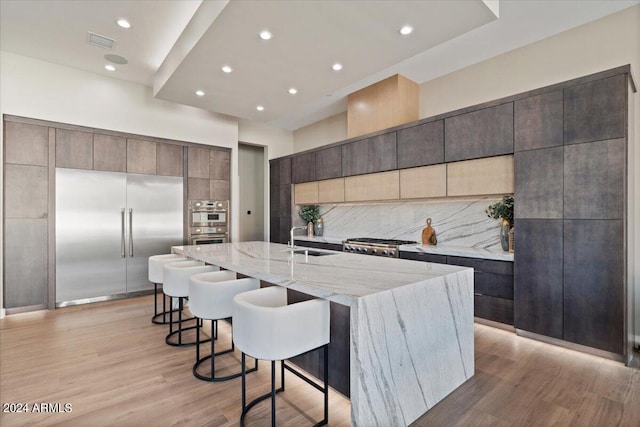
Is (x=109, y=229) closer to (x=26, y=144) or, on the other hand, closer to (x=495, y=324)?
(x=26, y=144)

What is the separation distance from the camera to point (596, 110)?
8.31ft

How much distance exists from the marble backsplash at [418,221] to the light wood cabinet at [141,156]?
2.95m

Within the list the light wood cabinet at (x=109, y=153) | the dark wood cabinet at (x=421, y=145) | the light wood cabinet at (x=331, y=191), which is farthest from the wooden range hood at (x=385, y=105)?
the light wood cabinet at (x=109, y=153)

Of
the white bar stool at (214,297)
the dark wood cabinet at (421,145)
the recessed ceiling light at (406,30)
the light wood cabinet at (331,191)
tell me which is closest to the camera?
the white bar stool at (214,297)

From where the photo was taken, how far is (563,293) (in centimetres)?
271

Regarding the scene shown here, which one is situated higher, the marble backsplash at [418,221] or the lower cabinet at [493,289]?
the marble backsplash at [418,221]

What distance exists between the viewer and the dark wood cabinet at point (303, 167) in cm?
545

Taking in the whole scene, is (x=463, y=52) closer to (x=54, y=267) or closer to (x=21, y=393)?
(x=21, y=393)

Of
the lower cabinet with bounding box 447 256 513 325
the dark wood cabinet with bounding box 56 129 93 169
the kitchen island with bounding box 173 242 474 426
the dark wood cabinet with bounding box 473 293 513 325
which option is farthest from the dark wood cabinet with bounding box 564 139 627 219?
the dark wood cabinet with bounding box 56 129 93 169

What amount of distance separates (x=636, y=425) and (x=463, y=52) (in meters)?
3.60

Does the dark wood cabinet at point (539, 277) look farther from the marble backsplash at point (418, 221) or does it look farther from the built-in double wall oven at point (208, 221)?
the built-in double wall oven at point (208, 221)

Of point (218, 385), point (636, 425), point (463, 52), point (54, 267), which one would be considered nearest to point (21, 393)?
point (218, 385)

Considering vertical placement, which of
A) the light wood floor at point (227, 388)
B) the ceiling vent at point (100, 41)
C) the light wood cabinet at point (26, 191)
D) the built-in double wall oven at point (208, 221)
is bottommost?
the light wood floor at point (227, 388)

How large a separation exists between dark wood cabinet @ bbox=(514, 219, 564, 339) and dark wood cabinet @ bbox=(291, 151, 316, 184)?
3314mm
